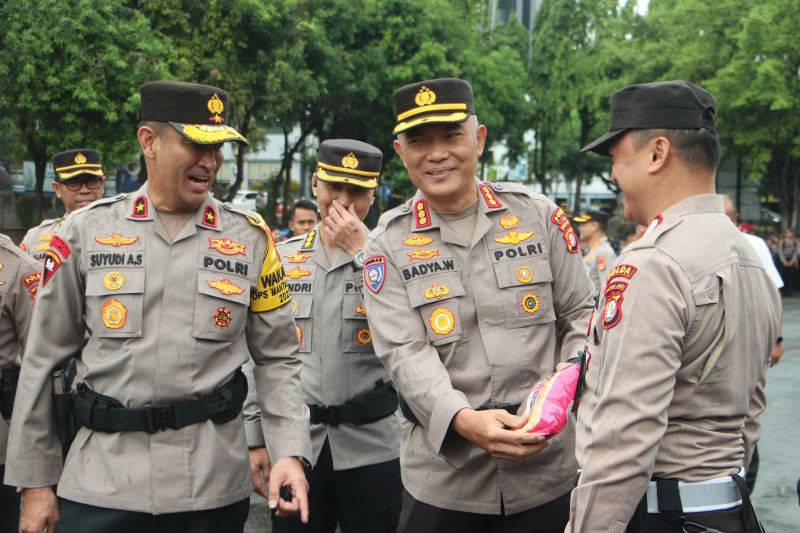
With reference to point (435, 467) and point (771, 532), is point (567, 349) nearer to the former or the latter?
point (435, 467)

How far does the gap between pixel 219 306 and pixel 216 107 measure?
0.75m

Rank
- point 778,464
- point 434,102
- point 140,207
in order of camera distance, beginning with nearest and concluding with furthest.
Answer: point 140,207
point 434,102
point 778,464

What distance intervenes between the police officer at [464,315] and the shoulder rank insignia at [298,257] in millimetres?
967

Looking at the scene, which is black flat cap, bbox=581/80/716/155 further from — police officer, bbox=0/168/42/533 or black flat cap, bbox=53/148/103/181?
black flat cap, bbox=53/148/103/181

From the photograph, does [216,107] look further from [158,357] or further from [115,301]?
[158,357]

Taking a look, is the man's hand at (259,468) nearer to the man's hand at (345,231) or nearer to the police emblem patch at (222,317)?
the police emblem patch at (222,317)

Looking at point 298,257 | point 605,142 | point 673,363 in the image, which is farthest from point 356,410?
point 673,363

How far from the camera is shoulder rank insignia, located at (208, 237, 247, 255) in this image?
3256 mm

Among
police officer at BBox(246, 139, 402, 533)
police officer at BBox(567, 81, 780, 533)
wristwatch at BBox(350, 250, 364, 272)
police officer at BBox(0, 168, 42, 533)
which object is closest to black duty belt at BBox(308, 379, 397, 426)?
police officer at BBox(246, 139, 402, 533)

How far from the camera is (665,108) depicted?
250 centimetres

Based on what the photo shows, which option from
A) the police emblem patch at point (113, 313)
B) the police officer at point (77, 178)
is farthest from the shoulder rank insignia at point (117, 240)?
the police officer at point (77, 178)

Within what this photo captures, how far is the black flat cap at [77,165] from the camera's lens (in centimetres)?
721

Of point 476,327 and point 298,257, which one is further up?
point 298,257

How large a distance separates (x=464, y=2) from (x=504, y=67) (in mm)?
3378
